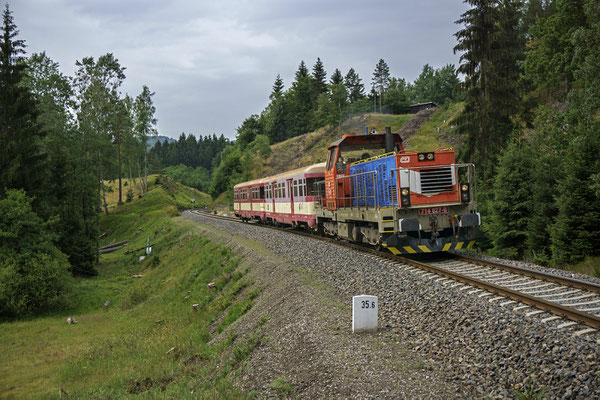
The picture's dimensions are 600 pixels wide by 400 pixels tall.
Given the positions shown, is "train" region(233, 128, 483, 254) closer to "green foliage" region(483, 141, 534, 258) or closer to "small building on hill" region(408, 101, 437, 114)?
"green foliage" region(483, 141, 534, 258)

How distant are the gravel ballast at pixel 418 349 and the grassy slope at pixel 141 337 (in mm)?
1257

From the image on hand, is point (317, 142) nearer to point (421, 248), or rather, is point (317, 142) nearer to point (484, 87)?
point (484, 87)

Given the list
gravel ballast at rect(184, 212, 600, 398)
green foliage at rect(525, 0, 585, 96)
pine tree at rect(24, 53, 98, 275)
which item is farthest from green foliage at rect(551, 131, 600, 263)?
pine tree at rect(24, 53, 98, 275)

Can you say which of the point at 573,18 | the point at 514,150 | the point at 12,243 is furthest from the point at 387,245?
the point at 573,18

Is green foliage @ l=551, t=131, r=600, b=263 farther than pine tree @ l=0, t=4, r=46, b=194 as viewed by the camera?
No

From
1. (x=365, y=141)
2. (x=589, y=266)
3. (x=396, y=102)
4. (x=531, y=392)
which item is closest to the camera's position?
(x=531, y=392)

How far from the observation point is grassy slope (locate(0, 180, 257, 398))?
32.1 ft

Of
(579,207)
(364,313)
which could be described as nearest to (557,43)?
(579,207)

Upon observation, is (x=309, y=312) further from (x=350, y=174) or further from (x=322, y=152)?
(x=322, y=152)

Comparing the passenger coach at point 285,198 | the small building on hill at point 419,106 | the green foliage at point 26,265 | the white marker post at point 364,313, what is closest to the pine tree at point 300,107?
the small building on hill at point 419,106

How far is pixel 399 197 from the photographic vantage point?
1238cm

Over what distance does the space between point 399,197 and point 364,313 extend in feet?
18.7

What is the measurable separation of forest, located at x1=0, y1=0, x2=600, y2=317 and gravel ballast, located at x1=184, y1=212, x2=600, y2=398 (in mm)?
6949

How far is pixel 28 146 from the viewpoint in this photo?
94.2 ft
